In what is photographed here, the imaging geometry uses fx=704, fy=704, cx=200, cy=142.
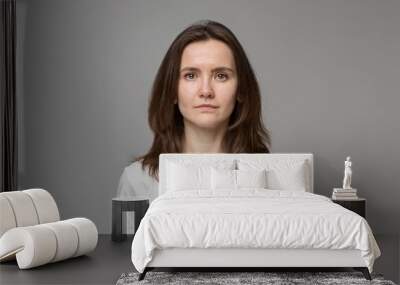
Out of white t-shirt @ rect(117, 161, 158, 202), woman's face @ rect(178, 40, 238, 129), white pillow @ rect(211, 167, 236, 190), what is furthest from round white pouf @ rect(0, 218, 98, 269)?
woman's face @ rect(178, 40, 238, 129)

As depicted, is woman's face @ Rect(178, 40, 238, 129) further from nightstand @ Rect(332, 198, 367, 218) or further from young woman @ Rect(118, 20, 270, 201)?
nightstand @ Rect(332, 198, 367, 218)

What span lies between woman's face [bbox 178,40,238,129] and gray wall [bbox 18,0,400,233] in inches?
12.7

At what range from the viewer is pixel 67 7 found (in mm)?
7273

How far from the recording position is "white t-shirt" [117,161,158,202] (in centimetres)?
722

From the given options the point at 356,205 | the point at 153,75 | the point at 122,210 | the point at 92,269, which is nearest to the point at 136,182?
the point at 122,210

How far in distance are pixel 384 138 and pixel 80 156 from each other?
3148 millimetres

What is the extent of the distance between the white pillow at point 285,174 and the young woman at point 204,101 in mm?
394

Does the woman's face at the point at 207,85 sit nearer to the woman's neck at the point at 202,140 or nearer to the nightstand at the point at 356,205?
the woman's neck at the point at 202,140

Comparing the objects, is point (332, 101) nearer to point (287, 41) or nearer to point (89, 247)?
point (287, 41)

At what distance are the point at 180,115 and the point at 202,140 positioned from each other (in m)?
0.34

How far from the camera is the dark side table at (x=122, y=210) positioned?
6797 mm

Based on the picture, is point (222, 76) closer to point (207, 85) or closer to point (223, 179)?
point (207, 85)

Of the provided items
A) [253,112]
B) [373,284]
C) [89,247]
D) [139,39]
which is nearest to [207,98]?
[253,112]

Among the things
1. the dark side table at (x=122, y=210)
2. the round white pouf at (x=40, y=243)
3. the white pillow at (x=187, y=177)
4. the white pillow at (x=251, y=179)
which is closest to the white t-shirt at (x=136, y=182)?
the dark side table at (x=122, y=210)
